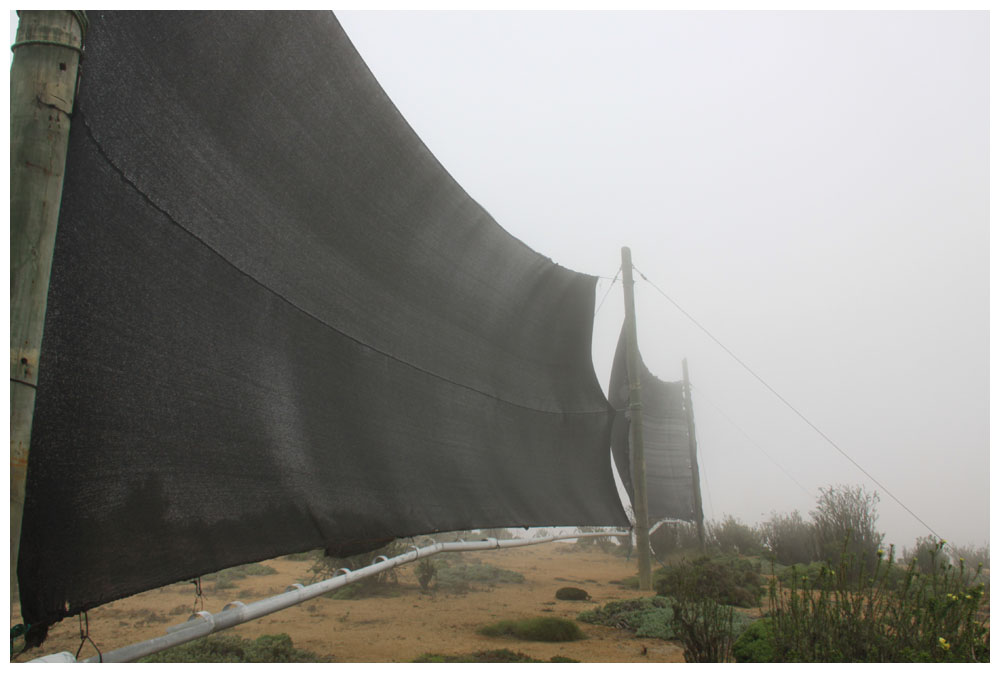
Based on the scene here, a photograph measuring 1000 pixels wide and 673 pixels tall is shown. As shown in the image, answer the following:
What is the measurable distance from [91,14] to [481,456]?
144 inches

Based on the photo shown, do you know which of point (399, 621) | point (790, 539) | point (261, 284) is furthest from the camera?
point (790, 539)

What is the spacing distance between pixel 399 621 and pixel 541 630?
1830mm

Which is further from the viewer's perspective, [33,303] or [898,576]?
[898,576]

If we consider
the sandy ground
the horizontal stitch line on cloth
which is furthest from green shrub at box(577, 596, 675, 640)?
the horizontal stitch line on cloth

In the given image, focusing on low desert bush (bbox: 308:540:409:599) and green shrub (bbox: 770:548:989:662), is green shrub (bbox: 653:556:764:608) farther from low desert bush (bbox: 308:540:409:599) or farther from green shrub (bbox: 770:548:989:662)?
low desert bush (bbox: 308:540:409:599)

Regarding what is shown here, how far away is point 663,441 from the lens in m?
13.4

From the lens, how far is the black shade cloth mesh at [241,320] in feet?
6.50

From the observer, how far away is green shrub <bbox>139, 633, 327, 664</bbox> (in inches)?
172

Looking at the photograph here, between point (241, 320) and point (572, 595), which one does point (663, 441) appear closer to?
point (572, 595)

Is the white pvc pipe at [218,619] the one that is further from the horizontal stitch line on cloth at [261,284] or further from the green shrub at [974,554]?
the green shrub at [974,554]

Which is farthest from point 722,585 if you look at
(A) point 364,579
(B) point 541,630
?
(A) point 364,579

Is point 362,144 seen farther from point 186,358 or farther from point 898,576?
point 898,576

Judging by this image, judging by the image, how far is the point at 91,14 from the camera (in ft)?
6.60

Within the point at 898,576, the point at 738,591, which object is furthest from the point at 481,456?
the point at 898,576
